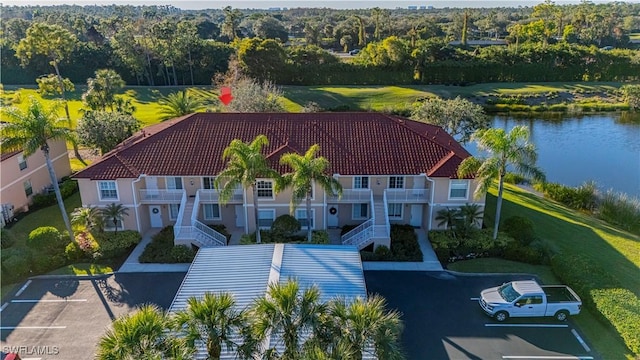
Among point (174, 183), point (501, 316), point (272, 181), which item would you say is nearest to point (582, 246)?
point (501, 316)

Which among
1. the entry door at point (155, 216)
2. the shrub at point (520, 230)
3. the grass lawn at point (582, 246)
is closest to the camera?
the grass lawn at point (582, 246)

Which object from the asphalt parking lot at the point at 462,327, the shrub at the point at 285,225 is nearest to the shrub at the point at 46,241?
the shrub at the point at 285,225

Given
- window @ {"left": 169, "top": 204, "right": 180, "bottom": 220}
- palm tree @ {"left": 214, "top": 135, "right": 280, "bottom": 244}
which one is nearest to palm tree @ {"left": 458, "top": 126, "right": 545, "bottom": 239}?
palm tree @ {"left": 214, "top": 135, "right": 280, "bottom": 244}

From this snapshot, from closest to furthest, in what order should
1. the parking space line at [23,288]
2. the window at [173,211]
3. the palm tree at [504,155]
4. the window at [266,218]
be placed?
the parking space line at [23,288] → the palm tree at [504,155] → the window at [266,218] → the window at [173,211]

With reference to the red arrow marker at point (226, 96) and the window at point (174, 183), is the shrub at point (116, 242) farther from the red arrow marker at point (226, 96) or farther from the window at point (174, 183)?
the red arrow marker at point (226, 96)

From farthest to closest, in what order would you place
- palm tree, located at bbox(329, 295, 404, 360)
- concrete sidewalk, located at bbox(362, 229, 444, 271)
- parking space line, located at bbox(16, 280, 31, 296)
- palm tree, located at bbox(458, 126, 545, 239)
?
concrete sidewalk, located at bbox(362, 229, 444, 271) → palm tree, located at bbox(458, 126, 545, 239) → parking space line, located at bbox(16, 280, 31, 296) → palm tree, located at bbox(329, 295, 404, 360)

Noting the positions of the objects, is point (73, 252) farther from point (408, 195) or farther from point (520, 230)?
point (520, 230)

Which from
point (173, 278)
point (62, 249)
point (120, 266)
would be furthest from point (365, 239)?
point (62, 249)

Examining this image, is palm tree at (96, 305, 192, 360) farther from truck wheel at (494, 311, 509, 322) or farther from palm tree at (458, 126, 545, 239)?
palm tree at (458, 126, 545, 239)
